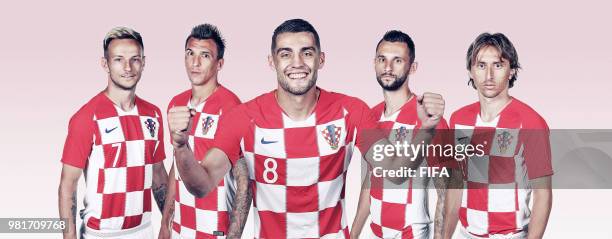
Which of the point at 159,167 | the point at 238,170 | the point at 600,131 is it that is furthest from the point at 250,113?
the point at 600,131

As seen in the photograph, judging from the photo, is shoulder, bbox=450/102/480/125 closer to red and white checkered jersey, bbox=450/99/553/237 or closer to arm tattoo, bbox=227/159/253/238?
red and white checkered jersey, bbox=450/99/553/237

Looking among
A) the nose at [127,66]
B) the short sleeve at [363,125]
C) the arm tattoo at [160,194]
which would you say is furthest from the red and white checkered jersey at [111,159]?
the short sleeve at [363,125]

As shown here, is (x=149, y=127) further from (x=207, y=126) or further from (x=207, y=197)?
(x=207, y=197)

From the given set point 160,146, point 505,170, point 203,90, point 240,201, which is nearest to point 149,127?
point 160,146

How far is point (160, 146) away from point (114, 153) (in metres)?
0.45

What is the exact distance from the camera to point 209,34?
6.54 meters

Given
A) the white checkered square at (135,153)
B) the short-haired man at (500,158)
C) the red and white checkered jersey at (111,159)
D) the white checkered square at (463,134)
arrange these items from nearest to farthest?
the short-haired man at (500,158)
the white checkered square at (463,134)
the red and white checkered jersey at (111,159)
the white checkered square at (135,153)

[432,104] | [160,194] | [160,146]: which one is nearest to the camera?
[432,104]

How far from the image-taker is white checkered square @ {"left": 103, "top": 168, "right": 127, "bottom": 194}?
6108 millimetres

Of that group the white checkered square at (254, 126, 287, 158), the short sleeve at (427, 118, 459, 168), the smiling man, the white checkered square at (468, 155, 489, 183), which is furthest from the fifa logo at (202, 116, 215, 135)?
the white checkered square at (468, 155, 489, 183)

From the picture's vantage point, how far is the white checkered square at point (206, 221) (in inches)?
251

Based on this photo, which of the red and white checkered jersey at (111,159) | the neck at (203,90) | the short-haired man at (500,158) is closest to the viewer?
the short-haired man at (500,158)

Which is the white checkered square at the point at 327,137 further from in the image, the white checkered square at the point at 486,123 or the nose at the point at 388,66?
the white checkered square at the point at 486,123

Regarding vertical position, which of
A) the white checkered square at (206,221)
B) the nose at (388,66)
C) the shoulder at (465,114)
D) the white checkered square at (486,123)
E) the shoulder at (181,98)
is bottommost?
the white checkered square at (206,221)
